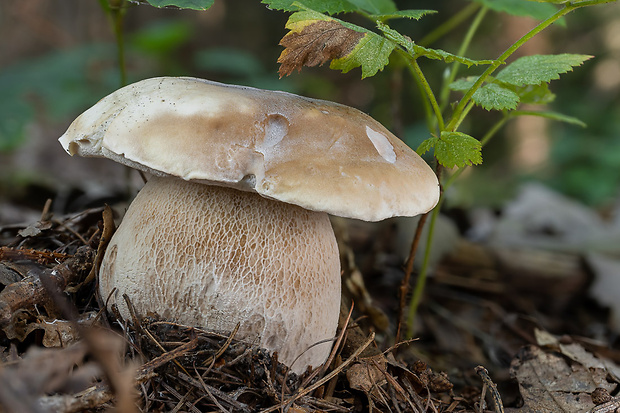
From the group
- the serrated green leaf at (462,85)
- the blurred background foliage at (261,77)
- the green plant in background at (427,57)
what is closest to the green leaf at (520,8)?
the green plant in background at (427,57)

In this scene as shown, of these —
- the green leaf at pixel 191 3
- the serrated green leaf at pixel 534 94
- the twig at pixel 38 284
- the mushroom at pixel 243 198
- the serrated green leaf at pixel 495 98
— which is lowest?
the twig at pixel 38 284

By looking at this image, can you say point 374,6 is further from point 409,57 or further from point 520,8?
point 520,8

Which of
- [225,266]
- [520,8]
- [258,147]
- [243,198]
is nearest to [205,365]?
[225,266]

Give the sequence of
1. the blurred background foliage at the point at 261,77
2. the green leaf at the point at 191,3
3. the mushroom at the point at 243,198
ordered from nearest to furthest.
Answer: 1. the mushroom at the point at 243,198
2. the green leaf at the point at 191,3
3. the blurred background foliage at the point at 261,77

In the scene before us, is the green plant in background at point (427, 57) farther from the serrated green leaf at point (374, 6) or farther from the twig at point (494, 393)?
the twig at point (494, 393)

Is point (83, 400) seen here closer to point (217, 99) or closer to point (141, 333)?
point (141, 333)

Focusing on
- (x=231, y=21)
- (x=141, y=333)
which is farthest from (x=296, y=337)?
(x=231, y=21)

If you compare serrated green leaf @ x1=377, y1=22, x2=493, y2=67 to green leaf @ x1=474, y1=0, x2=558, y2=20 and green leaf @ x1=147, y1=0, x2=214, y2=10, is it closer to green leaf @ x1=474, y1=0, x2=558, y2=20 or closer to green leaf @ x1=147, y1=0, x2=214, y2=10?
green leaf @ x1=147, y1=0, x2=214, y2=10
